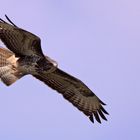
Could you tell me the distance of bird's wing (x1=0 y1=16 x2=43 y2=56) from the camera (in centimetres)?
1611

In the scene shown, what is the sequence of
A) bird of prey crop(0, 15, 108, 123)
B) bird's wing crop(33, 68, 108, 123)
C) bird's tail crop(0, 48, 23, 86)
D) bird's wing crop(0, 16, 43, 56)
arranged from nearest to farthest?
bird's wing crop(0, 16, 43, 56) → bird of prey crop(0, 15, 108, 123) → bird's tail crop(0, 48, 23, 86) → bird's wing crop(33, 68, 108, 123)

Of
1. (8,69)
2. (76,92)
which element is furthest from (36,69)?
(76,92)

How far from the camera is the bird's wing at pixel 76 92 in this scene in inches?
714

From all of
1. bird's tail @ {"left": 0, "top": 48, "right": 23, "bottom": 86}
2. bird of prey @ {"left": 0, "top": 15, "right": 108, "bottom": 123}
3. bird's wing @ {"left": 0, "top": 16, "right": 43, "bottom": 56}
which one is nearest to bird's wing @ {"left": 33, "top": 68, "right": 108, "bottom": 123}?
bird of prey @ {"left": 0, "top": 15, "right": 108, "bottom": 123}

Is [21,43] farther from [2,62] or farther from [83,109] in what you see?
[83,109]

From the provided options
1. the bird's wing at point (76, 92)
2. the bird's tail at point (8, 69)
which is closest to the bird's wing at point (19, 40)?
the bird's tail at point (8, 69)

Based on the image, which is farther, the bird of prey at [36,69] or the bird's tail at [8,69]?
the bird's tail at [8,69]

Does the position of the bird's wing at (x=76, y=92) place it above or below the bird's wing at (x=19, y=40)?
below

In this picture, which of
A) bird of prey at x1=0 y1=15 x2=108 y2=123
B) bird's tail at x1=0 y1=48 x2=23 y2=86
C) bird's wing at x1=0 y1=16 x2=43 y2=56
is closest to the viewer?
bird's wing at x1=0 y1=16 x2=43 y2=56

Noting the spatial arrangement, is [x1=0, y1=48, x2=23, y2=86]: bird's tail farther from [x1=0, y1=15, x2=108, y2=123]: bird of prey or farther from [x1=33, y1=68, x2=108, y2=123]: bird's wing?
[x1=33, y1=68, x2=108, y2=123]: bird's wing

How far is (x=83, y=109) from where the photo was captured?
18.8 metres

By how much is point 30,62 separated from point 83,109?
92.6 inches

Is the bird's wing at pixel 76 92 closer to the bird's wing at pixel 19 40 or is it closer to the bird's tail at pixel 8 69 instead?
the bird's tail at pixel 8 69

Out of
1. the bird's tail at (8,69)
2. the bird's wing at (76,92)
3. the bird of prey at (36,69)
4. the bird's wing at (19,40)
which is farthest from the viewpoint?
the bird's wing at (76,92)
